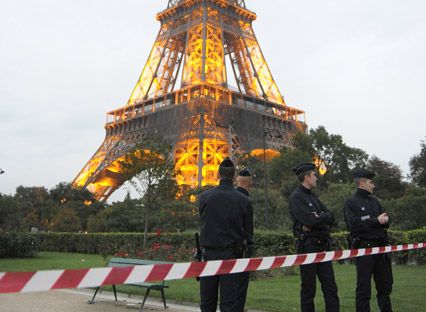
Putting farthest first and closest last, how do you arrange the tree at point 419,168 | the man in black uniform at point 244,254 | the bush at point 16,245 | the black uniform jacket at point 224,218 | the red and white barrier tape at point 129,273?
the tree at point 419,168 < the bush at point 16,245 < the black uniform jacket at point 224,218 < the man in black uniform at point 244,254 < the red and white barrier tape at point 129,273

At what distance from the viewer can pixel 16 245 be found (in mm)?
21484

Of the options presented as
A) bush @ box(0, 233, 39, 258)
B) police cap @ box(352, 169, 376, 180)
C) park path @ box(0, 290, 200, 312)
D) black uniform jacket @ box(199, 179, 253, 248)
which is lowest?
park path @ box(0, 290, 200, 312)

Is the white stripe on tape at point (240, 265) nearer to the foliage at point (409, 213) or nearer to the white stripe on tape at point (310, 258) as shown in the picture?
the white stripe on tape at point (310, 258)

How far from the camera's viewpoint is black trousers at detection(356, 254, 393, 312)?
19.1 feet

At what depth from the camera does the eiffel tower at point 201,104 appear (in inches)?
1594

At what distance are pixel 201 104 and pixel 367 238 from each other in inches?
1406

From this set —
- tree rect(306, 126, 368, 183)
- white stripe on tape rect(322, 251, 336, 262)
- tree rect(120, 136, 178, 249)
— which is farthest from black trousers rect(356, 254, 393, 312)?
tree rect(306, 126, 368, 183)

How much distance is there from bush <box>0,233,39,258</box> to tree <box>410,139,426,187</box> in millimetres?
28657

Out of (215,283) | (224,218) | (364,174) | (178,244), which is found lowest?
(215,283)

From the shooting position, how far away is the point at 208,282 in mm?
4734

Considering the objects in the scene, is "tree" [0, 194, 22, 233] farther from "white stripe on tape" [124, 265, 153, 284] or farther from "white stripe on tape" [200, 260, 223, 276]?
"white stripe on tape" [124, 265, 153, 284]

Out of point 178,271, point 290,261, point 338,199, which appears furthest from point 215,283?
point 338,199

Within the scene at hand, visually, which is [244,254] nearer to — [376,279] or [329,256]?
[329,256]

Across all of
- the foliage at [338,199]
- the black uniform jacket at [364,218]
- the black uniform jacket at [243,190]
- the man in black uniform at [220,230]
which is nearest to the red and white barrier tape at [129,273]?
the man in black uniform at [220,230]
